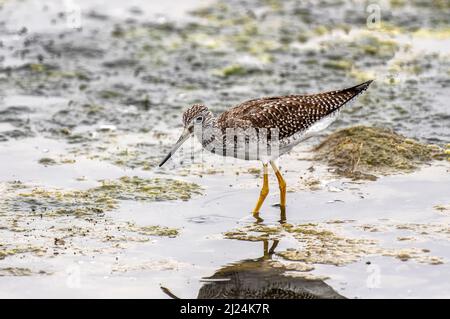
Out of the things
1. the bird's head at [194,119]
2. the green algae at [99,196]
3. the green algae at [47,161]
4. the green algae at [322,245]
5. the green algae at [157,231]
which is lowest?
the green algae at [322,245]

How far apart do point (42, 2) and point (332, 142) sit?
9675 mm

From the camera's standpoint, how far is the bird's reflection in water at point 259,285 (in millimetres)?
7945

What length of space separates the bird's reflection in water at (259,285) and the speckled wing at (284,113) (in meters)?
2.04

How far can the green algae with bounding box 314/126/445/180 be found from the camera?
445 inches

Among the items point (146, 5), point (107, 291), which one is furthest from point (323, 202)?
point (146, 5)

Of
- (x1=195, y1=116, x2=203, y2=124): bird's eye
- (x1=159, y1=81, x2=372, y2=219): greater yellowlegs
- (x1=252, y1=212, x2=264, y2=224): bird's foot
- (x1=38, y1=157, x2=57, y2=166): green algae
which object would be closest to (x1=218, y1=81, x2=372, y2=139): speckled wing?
(x1=159, y1=81, x2=372, y2=219): greater yellowlegs

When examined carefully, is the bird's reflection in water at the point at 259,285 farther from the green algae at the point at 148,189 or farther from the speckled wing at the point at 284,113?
the green algae at the point at 148,189

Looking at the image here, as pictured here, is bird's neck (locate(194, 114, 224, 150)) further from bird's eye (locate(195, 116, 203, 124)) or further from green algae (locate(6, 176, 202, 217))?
green algae (locate(6, 176, 202, 217))

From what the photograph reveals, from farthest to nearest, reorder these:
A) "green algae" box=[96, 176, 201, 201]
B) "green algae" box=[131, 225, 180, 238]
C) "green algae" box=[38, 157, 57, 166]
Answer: "green algae" box=[38, 157, 57, 166]
"green algae" box=[96, 176, 201, 201]
"green algae" box=[131, 225, 180, 238]

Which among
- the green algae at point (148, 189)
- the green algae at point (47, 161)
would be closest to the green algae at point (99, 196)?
the green algae at point (148, 189)

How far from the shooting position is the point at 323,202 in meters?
10.3

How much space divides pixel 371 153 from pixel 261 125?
2237mm

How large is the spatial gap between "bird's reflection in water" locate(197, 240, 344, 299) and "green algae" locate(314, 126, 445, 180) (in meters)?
3.06

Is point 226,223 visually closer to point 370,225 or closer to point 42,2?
point 370,225
